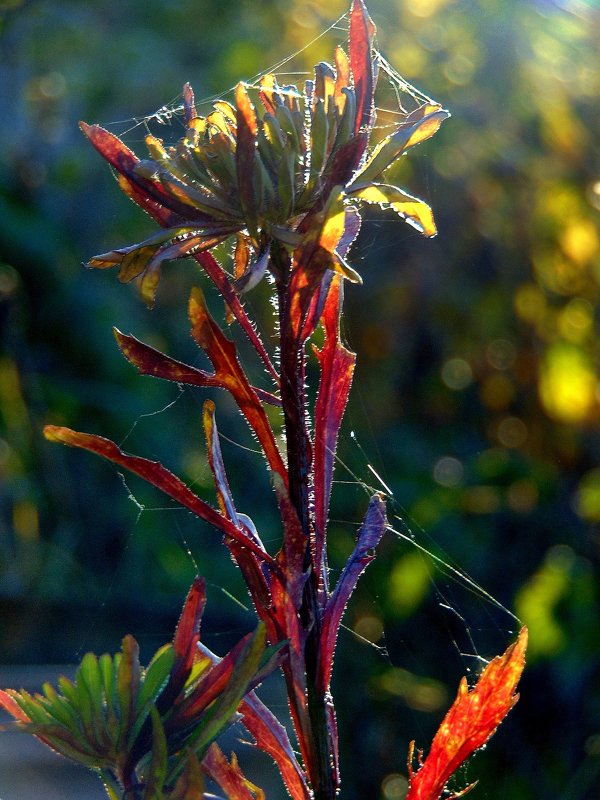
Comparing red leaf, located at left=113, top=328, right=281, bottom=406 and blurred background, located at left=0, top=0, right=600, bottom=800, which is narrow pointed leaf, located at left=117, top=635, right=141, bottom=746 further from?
blurred background, located at left=0, top=0, right=600, bottom=800

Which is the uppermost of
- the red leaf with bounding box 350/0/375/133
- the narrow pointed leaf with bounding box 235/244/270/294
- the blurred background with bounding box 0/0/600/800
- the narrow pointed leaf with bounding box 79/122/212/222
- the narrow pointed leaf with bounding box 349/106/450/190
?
the red leaf with bounding box 350/0/375/133

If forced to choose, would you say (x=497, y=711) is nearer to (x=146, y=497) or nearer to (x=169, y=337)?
(x=146, y=497)

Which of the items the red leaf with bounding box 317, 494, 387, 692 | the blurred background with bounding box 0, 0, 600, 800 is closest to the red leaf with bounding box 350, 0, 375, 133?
the red leaf with bounding box 317, 494, 387, 692

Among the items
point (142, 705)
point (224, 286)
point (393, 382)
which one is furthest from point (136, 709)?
point (393, 382)

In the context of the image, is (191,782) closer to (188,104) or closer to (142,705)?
(142,705)

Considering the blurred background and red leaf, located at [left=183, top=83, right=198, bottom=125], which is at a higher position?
red leaf, located at [left=183, top=83, right=198, bottom=125]

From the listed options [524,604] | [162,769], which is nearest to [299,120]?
[162,769]

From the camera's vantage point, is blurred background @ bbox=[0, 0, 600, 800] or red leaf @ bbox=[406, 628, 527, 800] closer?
red leaf @ bbox=[406, 628, 527, 800]
